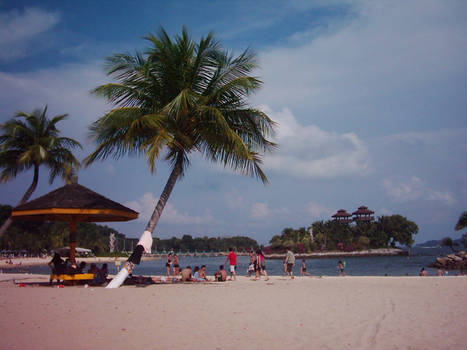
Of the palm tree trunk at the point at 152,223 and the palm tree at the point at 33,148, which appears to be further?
the palm tree at the point at 33,148

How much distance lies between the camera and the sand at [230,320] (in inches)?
214

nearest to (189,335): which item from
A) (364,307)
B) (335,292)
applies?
(364,307)

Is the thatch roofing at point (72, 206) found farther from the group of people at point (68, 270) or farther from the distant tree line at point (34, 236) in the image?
the distant tree line at point (34, 236)

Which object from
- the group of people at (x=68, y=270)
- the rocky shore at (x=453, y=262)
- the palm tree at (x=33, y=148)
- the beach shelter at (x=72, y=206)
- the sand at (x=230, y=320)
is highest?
the palm tree at (x=33, y=148)

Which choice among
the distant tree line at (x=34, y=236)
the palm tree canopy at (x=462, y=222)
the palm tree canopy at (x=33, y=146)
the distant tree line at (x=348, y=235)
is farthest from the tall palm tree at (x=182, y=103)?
the distant tree line at (x=348, y=235)

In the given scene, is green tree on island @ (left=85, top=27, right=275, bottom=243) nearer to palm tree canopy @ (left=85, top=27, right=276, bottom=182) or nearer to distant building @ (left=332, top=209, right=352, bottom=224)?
palm tree canopy @ (left=85, top=27, right=276, bottom=182)

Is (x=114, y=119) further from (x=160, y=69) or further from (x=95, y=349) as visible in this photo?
(x=95, y=349)

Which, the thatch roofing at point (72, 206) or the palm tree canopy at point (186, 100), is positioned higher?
the palm tree canopy at point (186, 100)

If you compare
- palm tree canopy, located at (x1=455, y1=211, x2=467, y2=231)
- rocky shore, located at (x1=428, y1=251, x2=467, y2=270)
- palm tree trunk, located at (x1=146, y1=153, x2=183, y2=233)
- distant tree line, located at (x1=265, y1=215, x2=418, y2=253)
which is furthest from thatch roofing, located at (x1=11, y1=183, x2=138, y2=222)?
distant tree line, located at (x1=265, y1=215, x2=418, y2=253)

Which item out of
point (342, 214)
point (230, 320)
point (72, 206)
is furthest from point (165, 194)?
point (342, 214)

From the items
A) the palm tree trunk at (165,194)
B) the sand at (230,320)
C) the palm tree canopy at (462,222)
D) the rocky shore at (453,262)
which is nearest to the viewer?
the sand at (230,320)

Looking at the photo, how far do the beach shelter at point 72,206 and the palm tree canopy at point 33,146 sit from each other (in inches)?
283

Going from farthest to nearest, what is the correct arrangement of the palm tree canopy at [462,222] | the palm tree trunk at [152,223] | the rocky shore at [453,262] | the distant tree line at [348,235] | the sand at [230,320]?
the distant tree line at [348,235]
the rocky shore at [453,262]
the palm tree canopy at [462,222]
the palm tree trunk at [152,223]
the sand at [230,320]

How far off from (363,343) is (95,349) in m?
3.52
